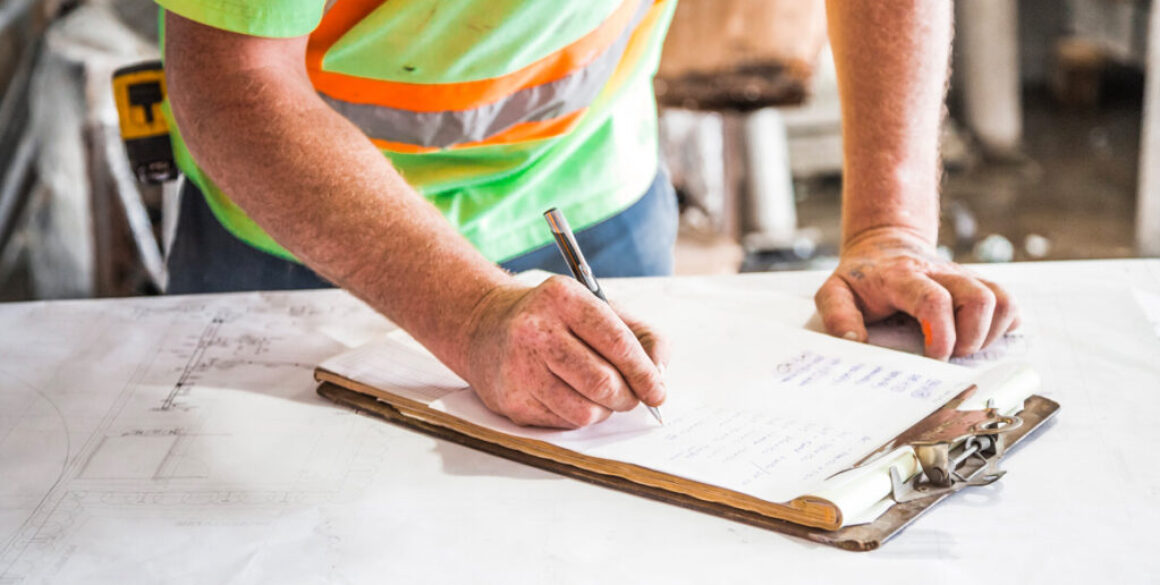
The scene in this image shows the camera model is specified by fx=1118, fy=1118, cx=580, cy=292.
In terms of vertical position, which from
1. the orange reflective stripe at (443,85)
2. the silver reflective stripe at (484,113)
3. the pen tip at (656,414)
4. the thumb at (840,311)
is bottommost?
the thumb at (840,311)

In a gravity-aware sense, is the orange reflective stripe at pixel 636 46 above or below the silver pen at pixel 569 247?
above

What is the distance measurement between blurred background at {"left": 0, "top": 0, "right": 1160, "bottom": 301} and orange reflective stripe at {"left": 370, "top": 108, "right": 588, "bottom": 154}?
1.09 ft

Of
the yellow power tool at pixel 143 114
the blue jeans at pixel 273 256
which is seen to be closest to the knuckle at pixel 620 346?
the blue jeans at pixel 273 256

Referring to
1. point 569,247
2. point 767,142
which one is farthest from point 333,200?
point 767,142

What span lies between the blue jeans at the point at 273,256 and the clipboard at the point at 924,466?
1.65 ft

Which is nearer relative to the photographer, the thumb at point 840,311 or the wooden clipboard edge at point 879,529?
the wooden clipboard edge at point 879,529

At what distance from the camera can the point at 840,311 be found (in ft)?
3.38

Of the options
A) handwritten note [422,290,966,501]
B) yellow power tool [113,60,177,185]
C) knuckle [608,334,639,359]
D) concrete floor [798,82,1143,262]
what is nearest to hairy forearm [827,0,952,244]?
handwritten note [422,290,966,501]

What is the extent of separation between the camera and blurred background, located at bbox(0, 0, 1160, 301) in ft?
7.40

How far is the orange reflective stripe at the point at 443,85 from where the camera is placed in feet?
3.66

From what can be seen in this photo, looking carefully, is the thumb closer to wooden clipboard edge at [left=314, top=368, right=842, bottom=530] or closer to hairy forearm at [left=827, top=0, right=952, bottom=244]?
hairy forearm at [left=827, top=0, right=952, bottom=244]

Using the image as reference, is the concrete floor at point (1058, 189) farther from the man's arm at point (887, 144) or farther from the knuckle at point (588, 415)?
the knuckle at point (588, 415)

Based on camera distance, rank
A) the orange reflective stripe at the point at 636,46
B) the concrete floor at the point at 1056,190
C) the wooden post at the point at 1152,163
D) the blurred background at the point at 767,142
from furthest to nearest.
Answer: the concrete floor at the point at 1056,190
the wooden post at the point at 1152,163
the blurred background at the point at 767,142
the orange reflective stripe at the point at 636,46

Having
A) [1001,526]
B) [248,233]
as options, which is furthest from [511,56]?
[1001,526]
